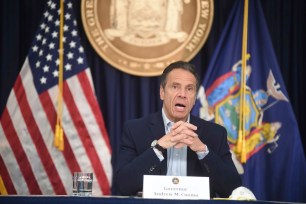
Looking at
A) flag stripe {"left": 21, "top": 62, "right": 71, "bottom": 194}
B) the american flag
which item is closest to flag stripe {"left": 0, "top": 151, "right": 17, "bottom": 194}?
the american flag

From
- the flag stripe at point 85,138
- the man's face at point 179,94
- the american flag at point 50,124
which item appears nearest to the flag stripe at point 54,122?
the american flag at point 50,124

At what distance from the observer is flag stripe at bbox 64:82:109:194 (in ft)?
14.5

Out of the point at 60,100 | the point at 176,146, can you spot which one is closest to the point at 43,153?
the point at 60,100

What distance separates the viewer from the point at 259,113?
460 cm

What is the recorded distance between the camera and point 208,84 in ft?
15.3

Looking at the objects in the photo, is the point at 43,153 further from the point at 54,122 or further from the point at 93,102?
the point at 93,102

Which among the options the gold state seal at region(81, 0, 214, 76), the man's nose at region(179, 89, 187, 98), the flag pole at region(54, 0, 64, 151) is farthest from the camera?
the gold state seal at region(81, 0, 214, 76)

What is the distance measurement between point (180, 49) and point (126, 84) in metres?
0.59

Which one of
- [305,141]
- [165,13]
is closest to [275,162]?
[305,141]

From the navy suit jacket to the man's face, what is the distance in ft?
0.42

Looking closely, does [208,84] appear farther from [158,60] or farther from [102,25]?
[102,25]

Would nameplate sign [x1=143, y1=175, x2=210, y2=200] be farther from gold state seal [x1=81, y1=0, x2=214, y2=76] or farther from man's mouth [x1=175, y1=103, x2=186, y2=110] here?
gold state seal [x1=81, y1=0, x2=214, y2=76]

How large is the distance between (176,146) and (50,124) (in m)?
1.90

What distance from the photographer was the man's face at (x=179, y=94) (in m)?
3.07
